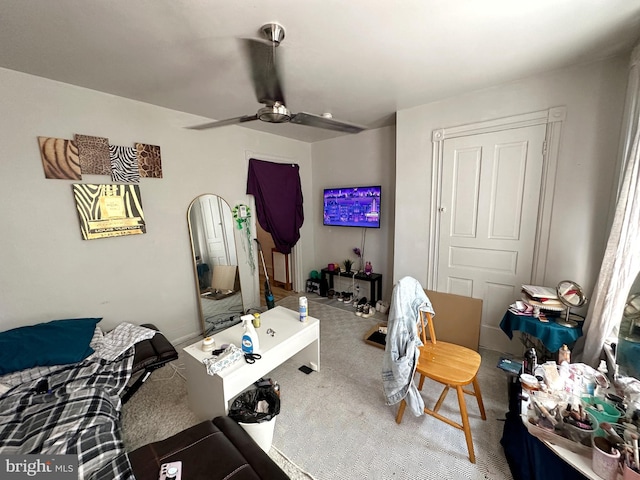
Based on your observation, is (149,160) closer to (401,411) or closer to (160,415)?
(160,415)

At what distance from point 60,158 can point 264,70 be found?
1750mm

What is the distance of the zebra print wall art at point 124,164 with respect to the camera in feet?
7.29

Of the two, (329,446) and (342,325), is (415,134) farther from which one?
(329,446)

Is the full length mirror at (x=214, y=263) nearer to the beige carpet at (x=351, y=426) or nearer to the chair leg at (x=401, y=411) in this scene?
the beige carpet at (x=351, y=426)

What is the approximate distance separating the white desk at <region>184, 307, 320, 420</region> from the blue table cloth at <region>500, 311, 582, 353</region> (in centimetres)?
158

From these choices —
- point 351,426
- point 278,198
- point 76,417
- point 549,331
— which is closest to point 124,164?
point 278,198

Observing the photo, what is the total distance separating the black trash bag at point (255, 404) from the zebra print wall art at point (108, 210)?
72.4 inches

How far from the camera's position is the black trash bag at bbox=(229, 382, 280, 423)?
1409 millimetres

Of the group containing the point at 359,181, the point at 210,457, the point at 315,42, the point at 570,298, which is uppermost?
the point at 315,42

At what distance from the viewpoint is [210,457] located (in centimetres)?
109

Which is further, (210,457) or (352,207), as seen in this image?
(352,207)

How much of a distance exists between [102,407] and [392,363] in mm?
1688

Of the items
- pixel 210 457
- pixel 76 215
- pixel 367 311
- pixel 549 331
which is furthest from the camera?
pixel 367 311

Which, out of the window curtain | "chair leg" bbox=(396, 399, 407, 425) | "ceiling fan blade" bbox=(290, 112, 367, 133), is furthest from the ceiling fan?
"chair leg" bbox=(396, 399, 407, 425)
